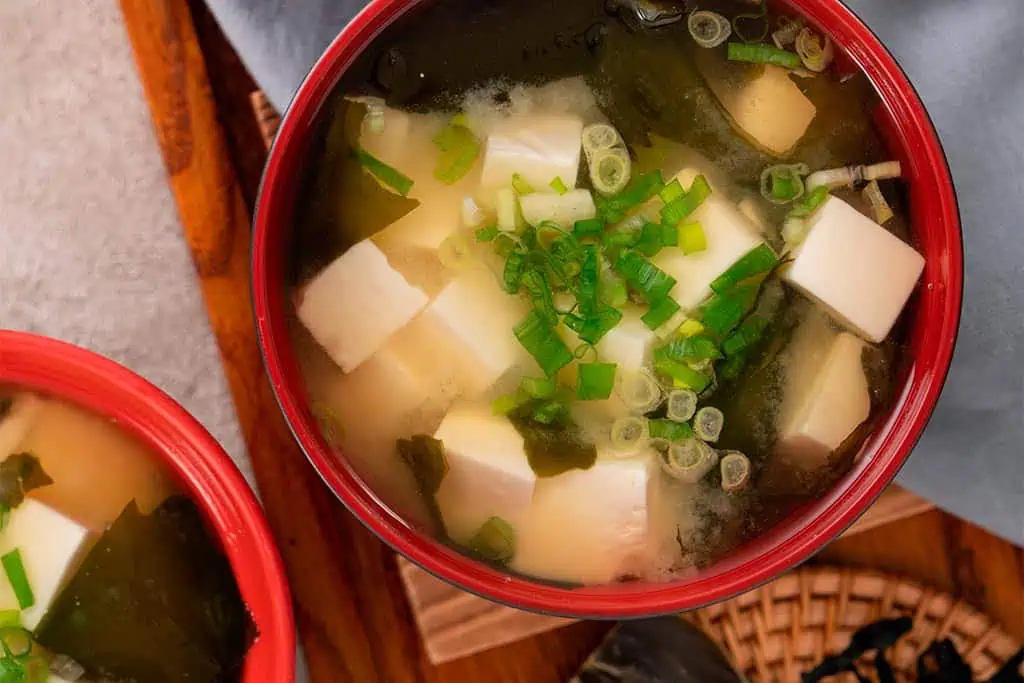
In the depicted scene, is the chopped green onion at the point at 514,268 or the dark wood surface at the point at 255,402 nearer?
the chopped green onion at the point at 514,268

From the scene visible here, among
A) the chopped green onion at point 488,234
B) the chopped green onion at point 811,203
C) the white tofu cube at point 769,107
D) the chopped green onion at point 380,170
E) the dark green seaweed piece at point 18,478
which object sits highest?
the white tofu cube at point 769,107

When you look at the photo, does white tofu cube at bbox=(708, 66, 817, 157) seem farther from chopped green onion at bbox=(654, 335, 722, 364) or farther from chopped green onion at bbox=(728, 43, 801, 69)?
chopped green onion at bbox=(654, 335, 722, 364)

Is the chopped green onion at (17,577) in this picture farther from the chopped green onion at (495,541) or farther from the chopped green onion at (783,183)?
the chopped green onion at (783,183)

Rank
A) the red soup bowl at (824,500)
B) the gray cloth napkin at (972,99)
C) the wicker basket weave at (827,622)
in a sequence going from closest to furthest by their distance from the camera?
the red soup bowl at (824,500) < the gray cloth napkin at (972,99) < the wicker basket weave at (827,622)

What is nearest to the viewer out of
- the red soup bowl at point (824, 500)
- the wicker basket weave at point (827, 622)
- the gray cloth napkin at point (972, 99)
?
the red soup bowl at point (824, 500)

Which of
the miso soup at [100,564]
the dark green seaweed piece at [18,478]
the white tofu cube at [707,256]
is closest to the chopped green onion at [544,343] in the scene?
the white tofu cube at [707,256]

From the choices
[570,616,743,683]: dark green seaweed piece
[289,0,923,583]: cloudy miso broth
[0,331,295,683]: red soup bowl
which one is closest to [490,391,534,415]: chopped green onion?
[289,0,923,583]: cloudy miso broth
